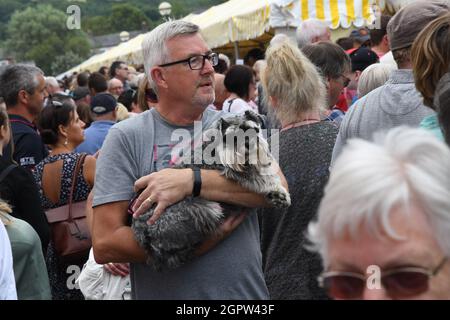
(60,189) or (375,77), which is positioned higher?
(375,77)

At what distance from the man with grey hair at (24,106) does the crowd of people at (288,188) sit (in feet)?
3.52

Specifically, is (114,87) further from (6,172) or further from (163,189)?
(163,189)

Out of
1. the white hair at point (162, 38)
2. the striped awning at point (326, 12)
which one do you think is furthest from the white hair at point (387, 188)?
the striped awning at point (326, 12)

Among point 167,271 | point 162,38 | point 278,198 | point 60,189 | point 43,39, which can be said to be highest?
point 162,38

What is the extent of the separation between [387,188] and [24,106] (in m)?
5.48

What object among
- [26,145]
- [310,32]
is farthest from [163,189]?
[310,32]

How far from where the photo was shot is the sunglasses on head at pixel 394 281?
1805 mm

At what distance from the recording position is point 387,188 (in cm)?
184

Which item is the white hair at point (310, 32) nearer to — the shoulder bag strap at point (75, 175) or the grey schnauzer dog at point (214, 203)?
the shoulder bag strap at point (75, 175)

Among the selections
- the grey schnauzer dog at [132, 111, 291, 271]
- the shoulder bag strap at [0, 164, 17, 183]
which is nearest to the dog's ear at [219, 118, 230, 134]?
the grey schnauzer dog at [132, 111, 291, 271]

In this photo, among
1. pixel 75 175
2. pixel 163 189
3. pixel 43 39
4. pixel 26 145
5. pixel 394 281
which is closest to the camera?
pixel 394 281

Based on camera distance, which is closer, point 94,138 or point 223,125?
point 223,125
